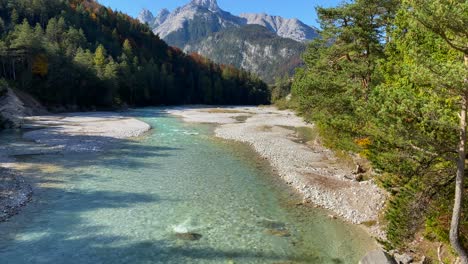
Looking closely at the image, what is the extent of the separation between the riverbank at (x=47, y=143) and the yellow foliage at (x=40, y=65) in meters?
22.0

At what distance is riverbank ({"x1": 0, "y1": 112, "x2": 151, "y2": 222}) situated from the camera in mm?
19625

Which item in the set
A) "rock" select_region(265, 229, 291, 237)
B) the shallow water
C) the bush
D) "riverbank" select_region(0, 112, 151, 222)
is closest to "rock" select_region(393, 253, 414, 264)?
the shallow water

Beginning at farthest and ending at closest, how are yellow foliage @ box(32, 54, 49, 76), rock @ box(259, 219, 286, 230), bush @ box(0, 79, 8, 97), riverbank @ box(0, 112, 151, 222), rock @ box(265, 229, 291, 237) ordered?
yellow foliage @ box(32, 54, 49, 76), bush @ box(0, 79, 8, 97), riverbank @ box(0, 112, 151, 222), rock @ box(259, 219, 286, 230), rock @ box(265, 229, 291, 237)

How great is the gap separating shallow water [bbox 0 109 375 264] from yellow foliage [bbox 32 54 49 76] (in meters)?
52.1

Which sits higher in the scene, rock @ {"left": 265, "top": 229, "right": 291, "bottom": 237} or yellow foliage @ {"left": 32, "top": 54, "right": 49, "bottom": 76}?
yellow foliage @ {"left": 32, "top": 54, "right": 49, "bottom": 76}

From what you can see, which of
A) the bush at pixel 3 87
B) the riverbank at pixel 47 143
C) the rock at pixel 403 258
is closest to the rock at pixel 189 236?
the rock at pixel 403 258

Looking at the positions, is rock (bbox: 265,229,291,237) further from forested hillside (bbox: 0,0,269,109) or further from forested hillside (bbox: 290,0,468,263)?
forested hillside (bbox: 0,0,269,109)

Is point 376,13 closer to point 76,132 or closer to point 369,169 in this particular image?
point 369,169

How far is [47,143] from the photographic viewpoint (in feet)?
119

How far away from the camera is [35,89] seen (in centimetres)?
7144

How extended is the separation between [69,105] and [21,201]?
6411 cm

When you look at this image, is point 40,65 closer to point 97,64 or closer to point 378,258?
point 97,64

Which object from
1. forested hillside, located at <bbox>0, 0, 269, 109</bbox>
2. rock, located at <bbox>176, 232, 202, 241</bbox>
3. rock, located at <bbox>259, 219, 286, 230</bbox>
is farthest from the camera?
forested hillside, located at <bbox>0, 0, 269, 109</bbox>

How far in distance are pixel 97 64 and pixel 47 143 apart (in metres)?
61.6
